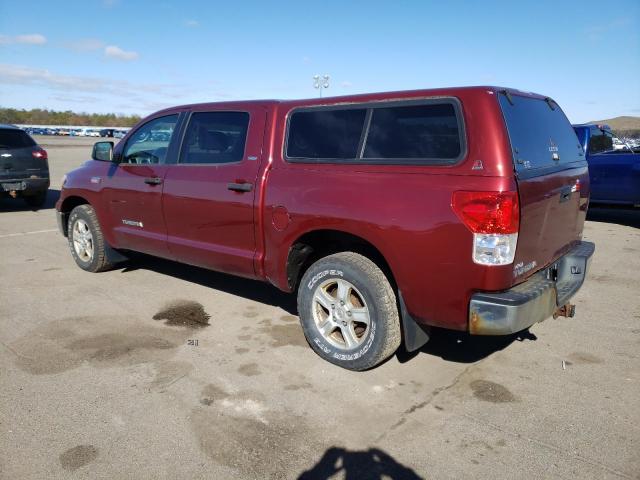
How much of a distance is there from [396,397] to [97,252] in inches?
160

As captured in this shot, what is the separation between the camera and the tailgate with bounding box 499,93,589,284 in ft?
10.2

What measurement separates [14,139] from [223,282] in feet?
22.9

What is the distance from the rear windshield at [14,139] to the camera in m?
9.91

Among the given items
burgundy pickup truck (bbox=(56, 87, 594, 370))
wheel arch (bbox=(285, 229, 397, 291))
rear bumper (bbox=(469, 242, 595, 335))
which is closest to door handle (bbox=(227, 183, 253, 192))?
burgundy pickup truck (bbox=(56, 87, 594, 370))

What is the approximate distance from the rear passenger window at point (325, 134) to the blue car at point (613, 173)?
6838 mm

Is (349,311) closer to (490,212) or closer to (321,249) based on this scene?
(321,249)

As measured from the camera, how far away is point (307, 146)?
12.8 feet

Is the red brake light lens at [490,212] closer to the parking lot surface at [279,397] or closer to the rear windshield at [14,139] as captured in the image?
the parking lot surface at [279,397]

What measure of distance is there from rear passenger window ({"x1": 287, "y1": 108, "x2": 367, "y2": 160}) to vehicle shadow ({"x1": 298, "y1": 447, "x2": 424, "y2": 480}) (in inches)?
75.3

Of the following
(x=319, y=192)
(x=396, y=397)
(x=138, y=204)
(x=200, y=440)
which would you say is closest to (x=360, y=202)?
(x=319, y=192)

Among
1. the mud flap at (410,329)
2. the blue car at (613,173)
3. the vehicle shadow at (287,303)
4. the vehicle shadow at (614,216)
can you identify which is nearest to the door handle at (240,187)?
the vehicle shadow at (287,303)

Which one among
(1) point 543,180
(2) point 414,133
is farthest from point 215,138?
(1) point 543,180

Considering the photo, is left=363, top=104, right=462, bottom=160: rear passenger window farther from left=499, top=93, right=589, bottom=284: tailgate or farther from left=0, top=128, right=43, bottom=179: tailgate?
left=0, top=128, right=43, bottom=179: tailgate

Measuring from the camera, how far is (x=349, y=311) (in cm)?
366
